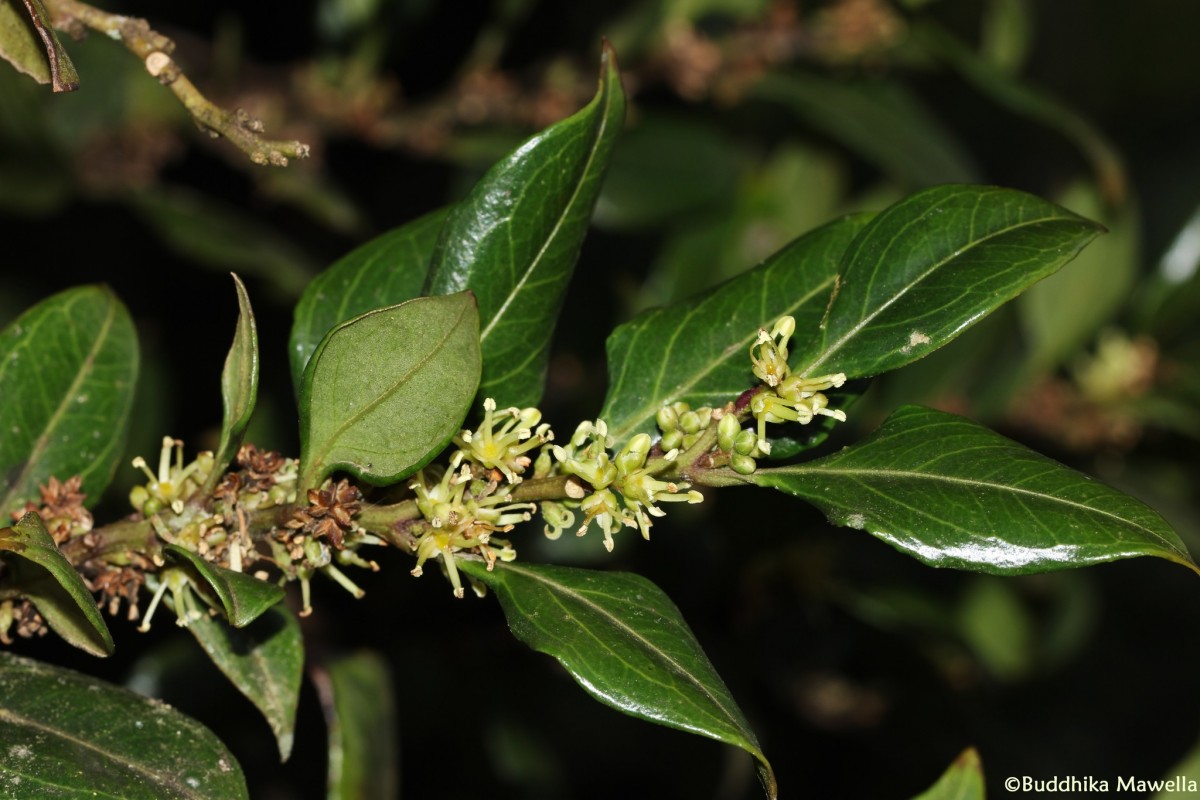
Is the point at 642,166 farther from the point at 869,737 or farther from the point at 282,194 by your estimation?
the point at 869,737


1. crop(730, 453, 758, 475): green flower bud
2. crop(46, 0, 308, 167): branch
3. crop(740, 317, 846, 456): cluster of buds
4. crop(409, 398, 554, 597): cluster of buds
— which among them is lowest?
crop(409, 398, 554, 597): cluster of buds

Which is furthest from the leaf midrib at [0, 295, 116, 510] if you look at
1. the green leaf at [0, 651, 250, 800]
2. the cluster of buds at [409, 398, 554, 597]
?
the cluster of buds at [409, 398, 554, 597]

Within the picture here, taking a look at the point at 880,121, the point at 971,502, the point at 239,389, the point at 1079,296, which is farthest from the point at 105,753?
the point at 1079,296

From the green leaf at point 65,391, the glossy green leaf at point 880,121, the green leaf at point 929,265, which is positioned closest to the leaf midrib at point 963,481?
the green leaf at point 929,265

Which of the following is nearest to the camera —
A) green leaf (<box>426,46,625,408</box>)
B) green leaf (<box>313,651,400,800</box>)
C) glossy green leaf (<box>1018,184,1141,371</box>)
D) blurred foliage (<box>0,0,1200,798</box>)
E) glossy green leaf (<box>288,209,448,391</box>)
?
green leaf (<box>426,46,625,408</box>)

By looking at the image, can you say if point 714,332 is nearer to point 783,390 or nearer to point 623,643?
point 783,390

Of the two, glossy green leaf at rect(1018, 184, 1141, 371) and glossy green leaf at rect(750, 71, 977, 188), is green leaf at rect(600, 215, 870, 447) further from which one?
glossy green leaf at rect(1018, 184, 1141, 371)

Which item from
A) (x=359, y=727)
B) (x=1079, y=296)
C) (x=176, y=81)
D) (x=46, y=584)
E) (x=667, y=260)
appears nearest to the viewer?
(x=46, y=584)

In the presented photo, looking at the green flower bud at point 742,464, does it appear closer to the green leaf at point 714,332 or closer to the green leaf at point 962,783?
the green leaf at point 714,332
